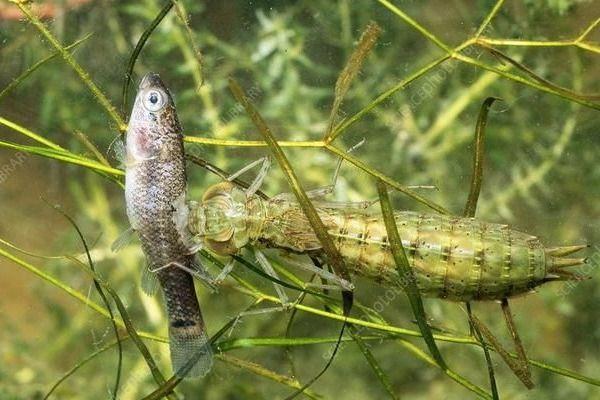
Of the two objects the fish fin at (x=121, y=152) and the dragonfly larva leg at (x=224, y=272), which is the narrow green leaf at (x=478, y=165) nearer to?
the dragonfly larva leg at (x=224, y=272)

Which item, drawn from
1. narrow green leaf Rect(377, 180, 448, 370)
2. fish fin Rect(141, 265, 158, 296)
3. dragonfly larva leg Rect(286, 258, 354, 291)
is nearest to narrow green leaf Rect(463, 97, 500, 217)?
narrow green leaf Rect(377, 180, 448, 370)

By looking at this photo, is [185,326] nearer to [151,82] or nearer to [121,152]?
[121,152]

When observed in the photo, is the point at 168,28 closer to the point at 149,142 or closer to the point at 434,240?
the point at 149,142

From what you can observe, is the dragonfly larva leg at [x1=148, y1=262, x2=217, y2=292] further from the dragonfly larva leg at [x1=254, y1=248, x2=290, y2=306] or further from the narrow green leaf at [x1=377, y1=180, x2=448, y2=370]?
the narrow green leaf at [x1=377, y1=180, x2=448, y2=370]

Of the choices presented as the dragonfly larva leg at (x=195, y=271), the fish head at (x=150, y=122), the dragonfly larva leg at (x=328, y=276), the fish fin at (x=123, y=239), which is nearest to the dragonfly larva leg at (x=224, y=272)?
the dragonfly larva leg at (x=195, y=271)

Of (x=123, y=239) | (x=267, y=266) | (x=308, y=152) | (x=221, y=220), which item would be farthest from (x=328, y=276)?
(x=308, y=152)

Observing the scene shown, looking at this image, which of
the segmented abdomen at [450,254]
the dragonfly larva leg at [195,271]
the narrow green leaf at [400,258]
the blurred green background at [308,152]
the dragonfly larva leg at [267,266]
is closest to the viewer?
the narrow green leaf at [400,258]

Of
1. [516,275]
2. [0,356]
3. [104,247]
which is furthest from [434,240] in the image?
[0,356]
